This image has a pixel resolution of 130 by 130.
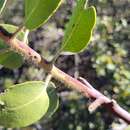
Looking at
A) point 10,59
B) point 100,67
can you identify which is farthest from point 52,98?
point 100,67

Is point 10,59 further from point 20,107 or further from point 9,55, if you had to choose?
point 20,107

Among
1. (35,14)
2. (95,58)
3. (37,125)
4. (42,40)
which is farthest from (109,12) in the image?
(35,14)

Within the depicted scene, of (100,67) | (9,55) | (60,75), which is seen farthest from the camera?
(100,67)

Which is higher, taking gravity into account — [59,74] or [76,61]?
[59,74]

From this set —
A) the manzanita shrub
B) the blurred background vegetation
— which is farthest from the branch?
the blurred background vegetation

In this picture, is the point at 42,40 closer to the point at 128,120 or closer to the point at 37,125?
the point at 37,125

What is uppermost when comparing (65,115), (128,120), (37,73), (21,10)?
(128,120)
